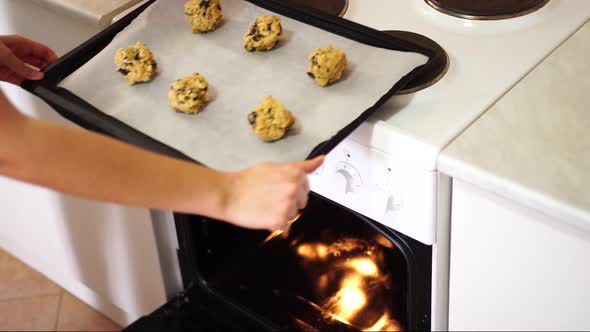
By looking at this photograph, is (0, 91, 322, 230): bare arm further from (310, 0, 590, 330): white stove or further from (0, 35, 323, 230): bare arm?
(310, 0, 590, 330): white stove

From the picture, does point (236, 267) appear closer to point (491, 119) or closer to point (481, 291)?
point (481, 291)

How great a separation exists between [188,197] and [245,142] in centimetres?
17

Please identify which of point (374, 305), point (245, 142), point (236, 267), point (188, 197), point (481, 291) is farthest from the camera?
point (236, 267)

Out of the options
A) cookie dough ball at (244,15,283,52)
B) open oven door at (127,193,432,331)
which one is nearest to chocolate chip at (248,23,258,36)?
cookie dough ball at (244,15,283,52)

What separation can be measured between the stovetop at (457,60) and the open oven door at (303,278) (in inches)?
6.7

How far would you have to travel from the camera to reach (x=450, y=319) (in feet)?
3.56

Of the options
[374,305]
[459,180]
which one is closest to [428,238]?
[459,180]

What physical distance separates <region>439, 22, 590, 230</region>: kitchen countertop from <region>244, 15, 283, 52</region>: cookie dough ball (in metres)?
0.29

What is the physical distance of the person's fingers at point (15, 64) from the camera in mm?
1009

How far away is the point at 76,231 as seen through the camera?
157 cm

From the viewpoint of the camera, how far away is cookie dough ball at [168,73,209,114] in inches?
36.3

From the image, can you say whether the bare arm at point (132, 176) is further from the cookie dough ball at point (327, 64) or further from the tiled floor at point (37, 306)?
the tiled floor at point (37, 306)

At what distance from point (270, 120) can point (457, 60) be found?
30 cm

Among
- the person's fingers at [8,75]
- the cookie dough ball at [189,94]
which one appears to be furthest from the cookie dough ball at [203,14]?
the person's fingers at [8,75]
